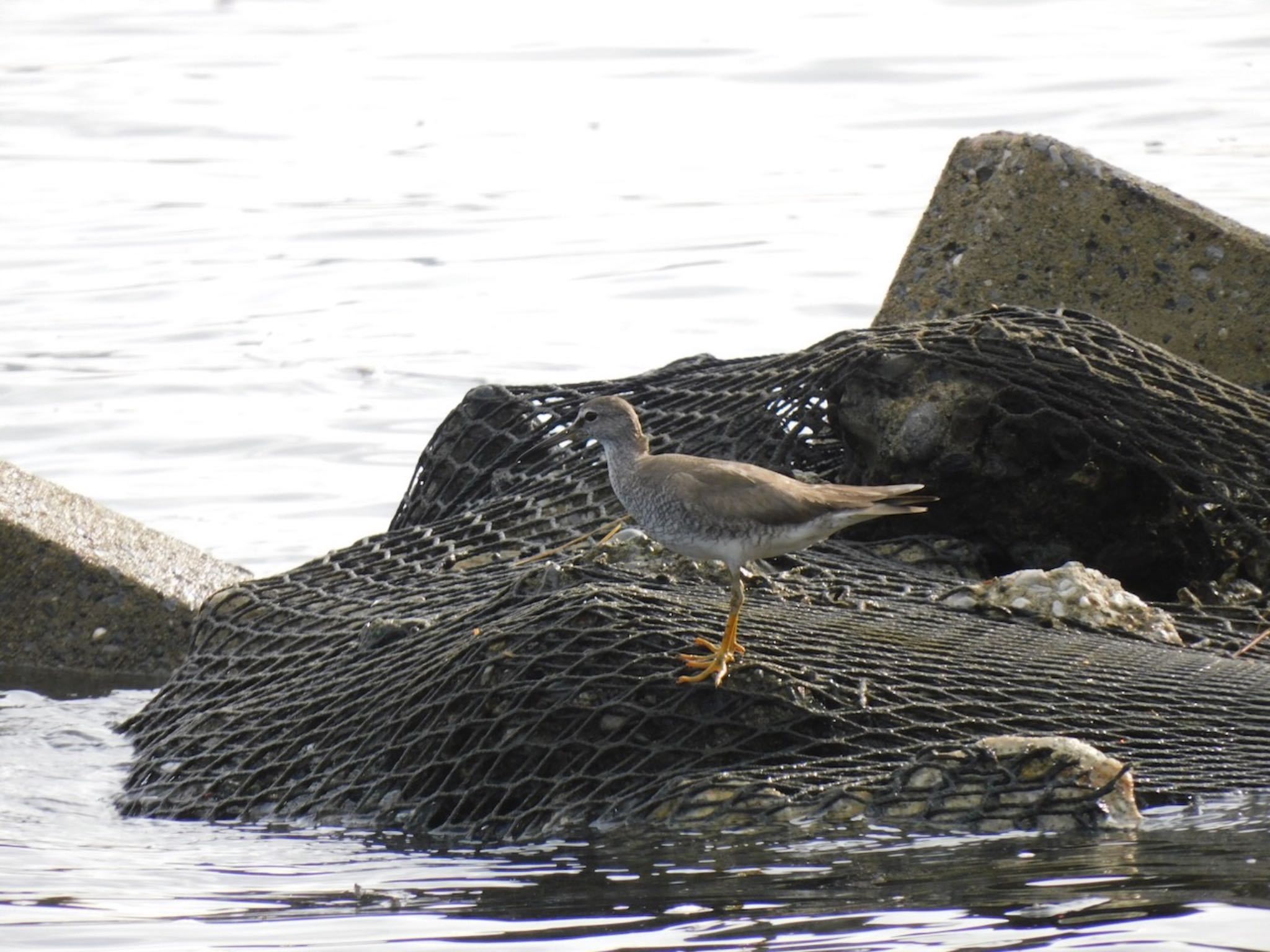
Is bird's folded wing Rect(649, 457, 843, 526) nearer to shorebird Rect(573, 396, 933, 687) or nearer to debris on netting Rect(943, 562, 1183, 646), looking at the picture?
shorebird Rect(573, 396, 933, 687)

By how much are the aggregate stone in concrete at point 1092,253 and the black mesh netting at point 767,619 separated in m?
0.81

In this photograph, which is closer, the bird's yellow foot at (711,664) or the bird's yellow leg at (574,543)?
the bird's yellow foot at (711,664)

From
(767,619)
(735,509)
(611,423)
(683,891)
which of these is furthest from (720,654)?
(611,423)

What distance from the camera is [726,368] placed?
7555 mm

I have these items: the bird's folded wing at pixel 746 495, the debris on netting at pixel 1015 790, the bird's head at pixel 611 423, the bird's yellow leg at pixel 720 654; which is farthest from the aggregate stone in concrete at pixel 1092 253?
the debris on netting at pixel 1015 790

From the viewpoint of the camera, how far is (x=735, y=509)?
5293 mm

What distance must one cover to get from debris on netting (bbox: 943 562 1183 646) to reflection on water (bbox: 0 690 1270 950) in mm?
1056

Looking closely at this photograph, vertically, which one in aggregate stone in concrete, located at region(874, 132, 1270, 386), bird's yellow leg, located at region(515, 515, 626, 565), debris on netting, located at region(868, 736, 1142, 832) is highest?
aggregate stone in concrete, located at region(874, 132, 1270, 386)

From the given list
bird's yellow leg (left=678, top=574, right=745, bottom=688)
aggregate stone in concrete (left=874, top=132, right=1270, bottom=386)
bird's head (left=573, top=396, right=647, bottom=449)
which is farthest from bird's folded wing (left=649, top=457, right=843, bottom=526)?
aggregate stone in concrete (left=874, top=132, right=1270, bottom=386)

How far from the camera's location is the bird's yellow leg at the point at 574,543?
20.9ft

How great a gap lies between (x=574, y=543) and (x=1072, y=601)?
1607 millimetres

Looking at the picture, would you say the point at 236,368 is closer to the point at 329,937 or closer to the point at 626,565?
the point at 626,565

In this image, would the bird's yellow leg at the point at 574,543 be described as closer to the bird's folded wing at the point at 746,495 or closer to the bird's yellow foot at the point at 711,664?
the bird's folded wing at the point at 746,495

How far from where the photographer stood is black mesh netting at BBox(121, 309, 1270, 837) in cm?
509
